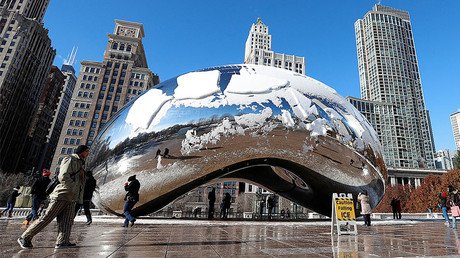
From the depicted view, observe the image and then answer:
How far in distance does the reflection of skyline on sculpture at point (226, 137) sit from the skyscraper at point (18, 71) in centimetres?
10592

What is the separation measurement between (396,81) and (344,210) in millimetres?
149415

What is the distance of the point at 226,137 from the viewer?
399 inches

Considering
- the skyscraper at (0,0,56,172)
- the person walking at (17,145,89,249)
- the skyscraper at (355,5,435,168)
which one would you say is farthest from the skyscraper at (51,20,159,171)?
the skyscraper at (355,5,435,168)

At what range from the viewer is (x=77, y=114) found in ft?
320

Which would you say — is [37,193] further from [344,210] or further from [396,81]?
[396,81]

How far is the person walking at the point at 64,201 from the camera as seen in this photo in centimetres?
464

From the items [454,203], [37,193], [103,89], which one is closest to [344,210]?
[454,203]

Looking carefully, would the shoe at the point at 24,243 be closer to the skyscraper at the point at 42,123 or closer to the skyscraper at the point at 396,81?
the skyscraper at the point at 42,123

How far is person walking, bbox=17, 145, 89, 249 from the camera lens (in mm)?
4637

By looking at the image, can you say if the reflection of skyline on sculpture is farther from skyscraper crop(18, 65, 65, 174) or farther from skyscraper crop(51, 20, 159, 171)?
skyscraper crop(18, 65, 65, 174)

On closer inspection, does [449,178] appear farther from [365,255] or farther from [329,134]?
[365,255]

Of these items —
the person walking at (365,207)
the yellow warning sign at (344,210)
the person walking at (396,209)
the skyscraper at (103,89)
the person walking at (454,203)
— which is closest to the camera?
the yellow warning sign at (344,210)

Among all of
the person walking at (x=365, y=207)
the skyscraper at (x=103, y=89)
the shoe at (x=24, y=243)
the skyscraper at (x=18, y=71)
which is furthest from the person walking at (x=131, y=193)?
the skyscraper at (x=18, y=71)

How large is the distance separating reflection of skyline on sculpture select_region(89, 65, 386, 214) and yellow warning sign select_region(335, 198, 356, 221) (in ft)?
8.88
